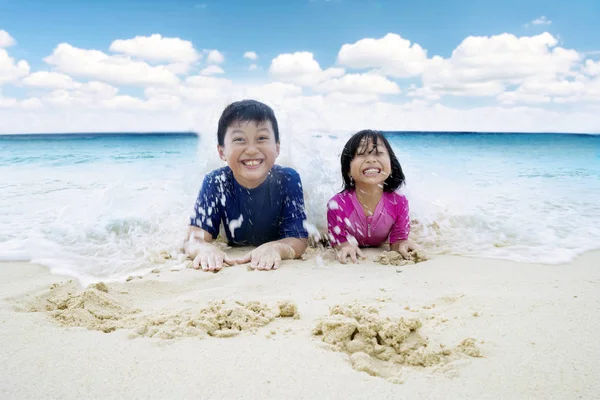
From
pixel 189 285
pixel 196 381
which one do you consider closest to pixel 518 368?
pixel 196 381

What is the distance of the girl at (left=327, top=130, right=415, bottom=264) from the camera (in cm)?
353

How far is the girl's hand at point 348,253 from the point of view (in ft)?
11.0

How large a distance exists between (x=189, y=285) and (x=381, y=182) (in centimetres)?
177

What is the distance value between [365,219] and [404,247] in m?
0.39

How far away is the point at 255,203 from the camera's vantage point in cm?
370

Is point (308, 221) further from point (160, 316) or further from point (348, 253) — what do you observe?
point (160, 316)

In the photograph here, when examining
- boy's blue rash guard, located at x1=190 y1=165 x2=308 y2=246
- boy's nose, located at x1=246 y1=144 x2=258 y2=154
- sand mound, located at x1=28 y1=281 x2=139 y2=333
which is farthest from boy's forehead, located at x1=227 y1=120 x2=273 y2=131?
sand mound, located at x1=28 y1=281 x2=139 y2=333

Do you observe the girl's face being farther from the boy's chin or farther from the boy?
the boy's chin

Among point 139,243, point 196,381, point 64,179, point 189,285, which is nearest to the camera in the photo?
point 196,381

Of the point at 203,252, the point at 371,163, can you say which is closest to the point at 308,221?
the point at 371,163

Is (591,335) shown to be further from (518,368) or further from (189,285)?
(189,285)

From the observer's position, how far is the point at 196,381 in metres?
1.41

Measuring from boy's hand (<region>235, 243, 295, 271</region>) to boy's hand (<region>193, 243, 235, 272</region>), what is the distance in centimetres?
11

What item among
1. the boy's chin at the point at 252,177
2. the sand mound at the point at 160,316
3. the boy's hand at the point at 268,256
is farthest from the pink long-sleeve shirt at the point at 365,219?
the sand mound at the point at 160,316
